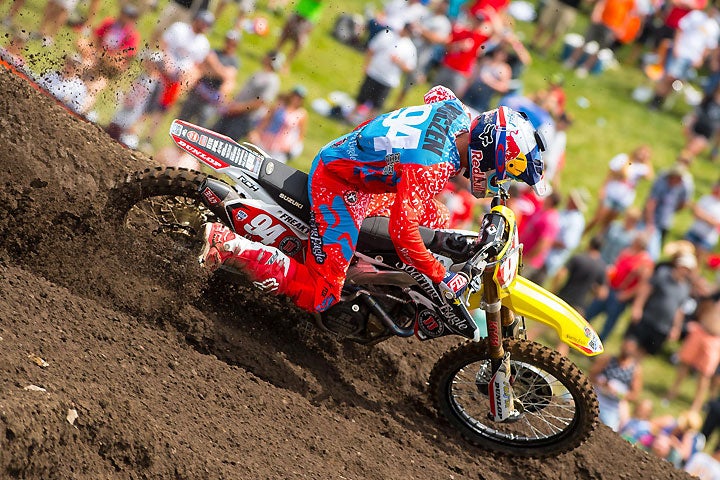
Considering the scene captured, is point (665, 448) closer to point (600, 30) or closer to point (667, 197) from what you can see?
point (667, 197)

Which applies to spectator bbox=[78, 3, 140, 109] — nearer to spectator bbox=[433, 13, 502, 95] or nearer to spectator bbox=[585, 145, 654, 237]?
spectator bbox=[433, 13, 502, 95]

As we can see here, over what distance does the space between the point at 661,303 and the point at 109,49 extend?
7.60 meters

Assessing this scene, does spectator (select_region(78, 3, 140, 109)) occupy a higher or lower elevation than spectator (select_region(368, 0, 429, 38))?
lower

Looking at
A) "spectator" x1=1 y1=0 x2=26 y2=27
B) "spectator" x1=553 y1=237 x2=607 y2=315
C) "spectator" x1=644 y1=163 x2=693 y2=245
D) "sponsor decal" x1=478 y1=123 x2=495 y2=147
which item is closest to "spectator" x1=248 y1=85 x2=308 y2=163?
"spectator" x1=1 y1=0 x2=26 y2=27

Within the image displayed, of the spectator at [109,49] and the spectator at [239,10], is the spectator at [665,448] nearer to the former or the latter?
the spectator at [109,49]

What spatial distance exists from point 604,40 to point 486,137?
14186 mm

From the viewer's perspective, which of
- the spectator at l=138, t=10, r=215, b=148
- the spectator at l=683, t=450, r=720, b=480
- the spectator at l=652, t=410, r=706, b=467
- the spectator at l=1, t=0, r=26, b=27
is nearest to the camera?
the spectator at l=683, t=450, r=720, b=480

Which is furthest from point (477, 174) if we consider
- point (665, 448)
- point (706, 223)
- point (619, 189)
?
point (706, 223)

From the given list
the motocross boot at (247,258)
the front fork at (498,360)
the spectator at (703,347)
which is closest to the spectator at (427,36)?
the spectator at (703,347)

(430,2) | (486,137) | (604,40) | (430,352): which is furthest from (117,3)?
(604,40)

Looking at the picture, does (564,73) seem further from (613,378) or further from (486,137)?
(486,137)

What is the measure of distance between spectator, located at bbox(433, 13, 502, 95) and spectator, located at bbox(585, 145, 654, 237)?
2645 millimetres

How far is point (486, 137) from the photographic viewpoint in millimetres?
5820

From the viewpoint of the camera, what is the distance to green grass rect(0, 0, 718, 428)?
11.3 meters
